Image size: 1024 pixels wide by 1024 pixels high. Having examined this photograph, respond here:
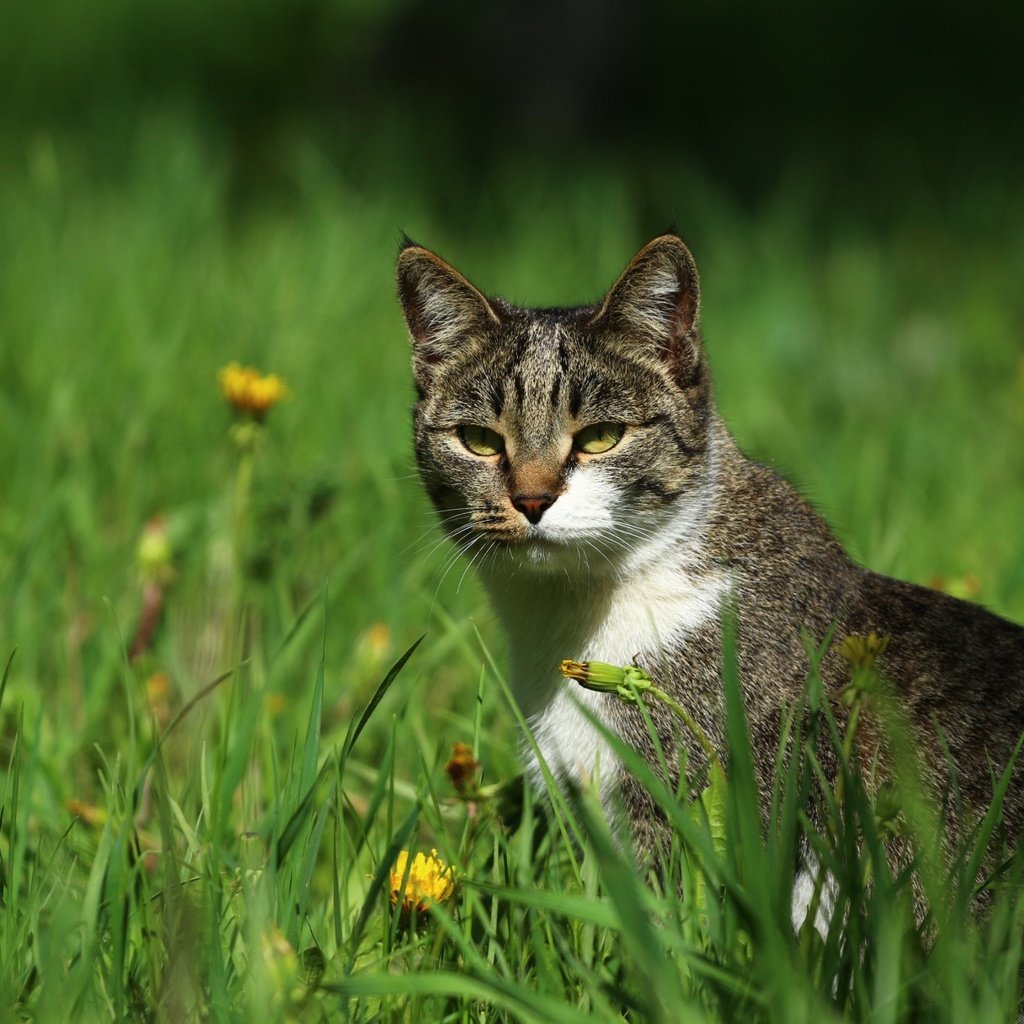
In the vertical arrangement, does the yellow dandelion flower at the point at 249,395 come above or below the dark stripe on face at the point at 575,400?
below

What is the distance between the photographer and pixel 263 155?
28.0 ft

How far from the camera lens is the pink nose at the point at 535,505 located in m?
2.80

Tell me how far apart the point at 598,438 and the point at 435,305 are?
21.8 inches

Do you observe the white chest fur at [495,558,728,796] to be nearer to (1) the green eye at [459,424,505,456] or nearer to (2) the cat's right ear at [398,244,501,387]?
(1) the green eye at [459,424,505,456]

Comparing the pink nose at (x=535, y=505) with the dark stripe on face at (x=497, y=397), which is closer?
the pink nose at (x=535, y=505)

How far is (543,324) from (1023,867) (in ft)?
5.29

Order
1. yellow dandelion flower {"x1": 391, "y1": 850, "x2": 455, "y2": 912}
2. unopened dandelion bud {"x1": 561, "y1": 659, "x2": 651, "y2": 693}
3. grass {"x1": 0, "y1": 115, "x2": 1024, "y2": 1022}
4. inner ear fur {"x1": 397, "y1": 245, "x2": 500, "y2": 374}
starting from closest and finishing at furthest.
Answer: grass {"x1": 0, "y1": 115, "x2": 1024, "y2": 1022} < unopened dandelion bud {"x1": 561, "y1": 659, "x2": 651, "y2": 693} < yellow dandelion flower {"x1": 391, "y1": 850, "x2": 455, "y2": 912} < inner ear fur {"x1": 397, "y1": 245, "x2": 500, "y2": 374}

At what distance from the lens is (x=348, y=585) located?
4012mm

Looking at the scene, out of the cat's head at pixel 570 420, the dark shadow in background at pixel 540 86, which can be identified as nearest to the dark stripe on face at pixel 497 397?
the cat's head at pixel 570 420

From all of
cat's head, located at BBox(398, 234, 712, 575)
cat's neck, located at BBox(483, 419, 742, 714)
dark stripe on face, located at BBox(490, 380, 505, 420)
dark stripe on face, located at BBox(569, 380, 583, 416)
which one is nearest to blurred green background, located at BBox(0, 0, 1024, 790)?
cat's neck, located at BBox(483, 419, 742, 714)

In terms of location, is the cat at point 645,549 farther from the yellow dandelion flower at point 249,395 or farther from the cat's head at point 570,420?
the yellow dandelion flower at point 249,395

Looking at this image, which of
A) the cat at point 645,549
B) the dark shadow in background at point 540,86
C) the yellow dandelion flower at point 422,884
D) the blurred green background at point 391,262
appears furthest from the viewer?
the dark shadow in background at point 540,86

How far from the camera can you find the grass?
1.97 m

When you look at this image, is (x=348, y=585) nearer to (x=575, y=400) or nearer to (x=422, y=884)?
(x=575, y=400)
